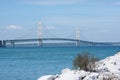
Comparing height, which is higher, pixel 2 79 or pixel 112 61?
pixel 112 61

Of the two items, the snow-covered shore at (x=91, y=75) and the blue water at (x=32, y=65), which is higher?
the snow-covered shore at (x=91, y=75)

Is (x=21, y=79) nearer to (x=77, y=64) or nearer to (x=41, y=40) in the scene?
(x=77, y=64)

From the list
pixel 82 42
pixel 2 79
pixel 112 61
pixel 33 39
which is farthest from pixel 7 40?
pixel 112 61

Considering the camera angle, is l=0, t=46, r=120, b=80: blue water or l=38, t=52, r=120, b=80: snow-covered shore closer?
l=38, t=52, r=120, b=80: snow-covered shore

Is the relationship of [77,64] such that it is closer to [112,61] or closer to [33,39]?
[112,61]

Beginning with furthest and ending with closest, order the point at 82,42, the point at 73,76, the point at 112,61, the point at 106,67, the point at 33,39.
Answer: the point at 82,42 → the point at 33,39 → the point at 112,61 → the point at 106,67 → the point at 73,76

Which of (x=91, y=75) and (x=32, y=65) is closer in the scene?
(x=91, y=75)

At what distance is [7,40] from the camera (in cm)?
10844

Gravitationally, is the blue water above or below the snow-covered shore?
below

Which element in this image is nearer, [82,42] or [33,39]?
[33,39]

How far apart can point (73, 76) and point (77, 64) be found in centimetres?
416

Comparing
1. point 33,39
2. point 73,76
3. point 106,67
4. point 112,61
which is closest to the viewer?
point 73,76

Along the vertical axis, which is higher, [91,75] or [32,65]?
[91,75]

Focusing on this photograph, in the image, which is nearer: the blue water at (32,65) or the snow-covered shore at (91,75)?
the snow-covered shore at (91,75)
